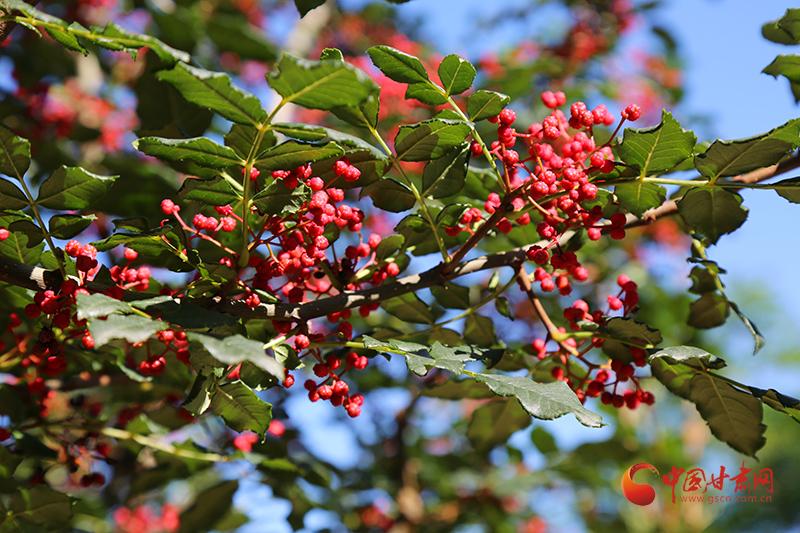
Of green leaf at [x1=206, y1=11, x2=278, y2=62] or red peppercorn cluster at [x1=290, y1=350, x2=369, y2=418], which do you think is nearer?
red peppercorn cluster at [x1=290, y1=350, x2=369, y2=418]

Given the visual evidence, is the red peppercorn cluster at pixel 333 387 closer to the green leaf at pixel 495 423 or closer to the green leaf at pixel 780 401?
the green leaf at pixel 495 423

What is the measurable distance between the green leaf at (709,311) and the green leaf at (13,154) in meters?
1.47

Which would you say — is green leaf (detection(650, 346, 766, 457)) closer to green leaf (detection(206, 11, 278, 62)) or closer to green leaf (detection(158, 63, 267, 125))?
green leaf (detection(158, 63, 267, 125))

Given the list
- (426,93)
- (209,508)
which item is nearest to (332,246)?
(426,93)

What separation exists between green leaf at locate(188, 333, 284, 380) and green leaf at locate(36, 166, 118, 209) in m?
0.48

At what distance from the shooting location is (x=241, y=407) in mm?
1399

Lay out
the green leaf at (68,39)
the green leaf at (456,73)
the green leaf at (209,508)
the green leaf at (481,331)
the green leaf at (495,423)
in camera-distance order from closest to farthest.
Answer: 1. the green leaf at (68,39)
2. the green leaf at (456,73)
3. the green leaf at (481,331)
4. the green leaf at (495,423)
5. the green leaf at (209,508)

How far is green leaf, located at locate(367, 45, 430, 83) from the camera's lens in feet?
4.49

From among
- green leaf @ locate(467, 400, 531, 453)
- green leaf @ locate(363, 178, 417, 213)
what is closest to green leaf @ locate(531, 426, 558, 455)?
Result: green leaf @ locate(467, 400, 531, 453)

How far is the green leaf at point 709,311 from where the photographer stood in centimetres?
188

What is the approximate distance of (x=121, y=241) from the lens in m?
1.33

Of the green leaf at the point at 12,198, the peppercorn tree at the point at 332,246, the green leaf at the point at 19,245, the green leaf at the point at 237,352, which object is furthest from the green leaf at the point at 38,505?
the green leaf at the point at 237,352

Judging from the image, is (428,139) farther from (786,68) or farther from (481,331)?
(786,68)

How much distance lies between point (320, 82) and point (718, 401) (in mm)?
1042
